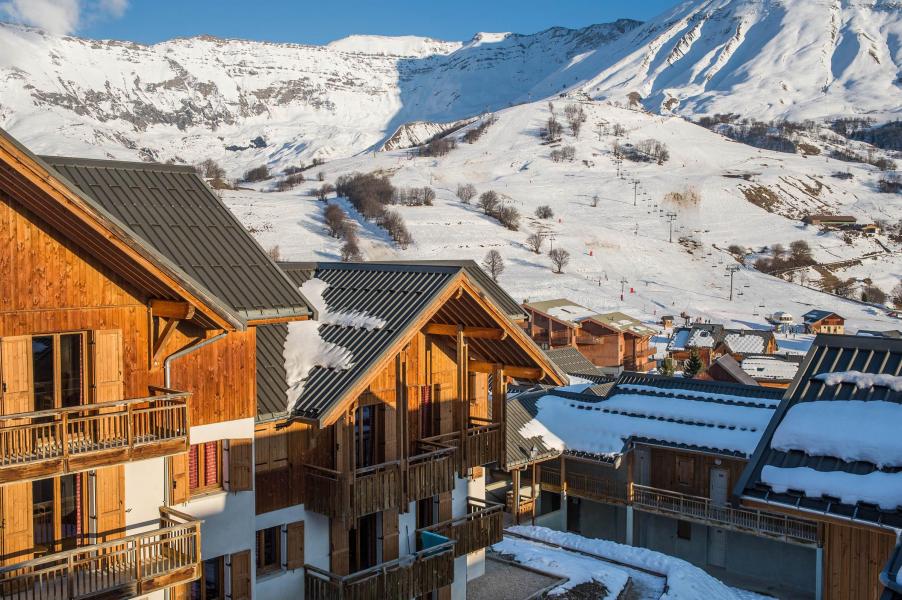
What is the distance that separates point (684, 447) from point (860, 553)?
17.3 metres

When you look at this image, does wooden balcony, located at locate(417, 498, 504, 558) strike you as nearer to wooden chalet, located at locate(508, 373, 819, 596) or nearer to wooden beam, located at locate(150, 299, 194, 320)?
wooden beam, located at locate(150, 299, 194, 320)

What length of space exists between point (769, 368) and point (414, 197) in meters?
110

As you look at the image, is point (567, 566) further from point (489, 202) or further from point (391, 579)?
point (489, 202)

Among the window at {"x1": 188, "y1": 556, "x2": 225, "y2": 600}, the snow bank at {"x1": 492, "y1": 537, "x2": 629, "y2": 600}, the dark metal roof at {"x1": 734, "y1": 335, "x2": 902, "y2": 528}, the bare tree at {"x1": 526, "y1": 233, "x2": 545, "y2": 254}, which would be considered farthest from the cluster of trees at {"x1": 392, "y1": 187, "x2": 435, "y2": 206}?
the dark metal roof at {"x1": 734, "y1": 335, "x2": 902, "y2": 528}

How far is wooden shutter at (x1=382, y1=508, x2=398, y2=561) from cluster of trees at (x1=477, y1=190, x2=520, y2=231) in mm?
125281

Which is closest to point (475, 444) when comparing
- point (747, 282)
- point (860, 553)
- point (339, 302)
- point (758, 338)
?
point (339, 302)

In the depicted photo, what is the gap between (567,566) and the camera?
2202 centimetres

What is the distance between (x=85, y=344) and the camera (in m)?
10.7

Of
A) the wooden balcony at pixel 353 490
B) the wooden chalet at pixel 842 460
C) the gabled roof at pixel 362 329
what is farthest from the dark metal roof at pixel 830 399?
the wooden balcony at pixel 353 490

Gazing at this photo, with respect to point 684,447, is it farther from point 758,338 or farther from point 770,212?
point 770,212

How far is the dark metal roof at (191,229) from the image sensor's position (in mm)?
12391

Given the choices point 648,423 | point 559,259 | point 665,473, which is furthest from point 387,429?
point 559,259

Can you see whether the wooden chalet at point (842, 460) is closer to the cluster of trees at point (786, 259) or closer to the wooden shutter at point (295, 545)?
the wooden shutter at point (295, 545)

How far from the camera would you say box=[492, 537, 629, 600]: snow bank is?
2083 centimetres
